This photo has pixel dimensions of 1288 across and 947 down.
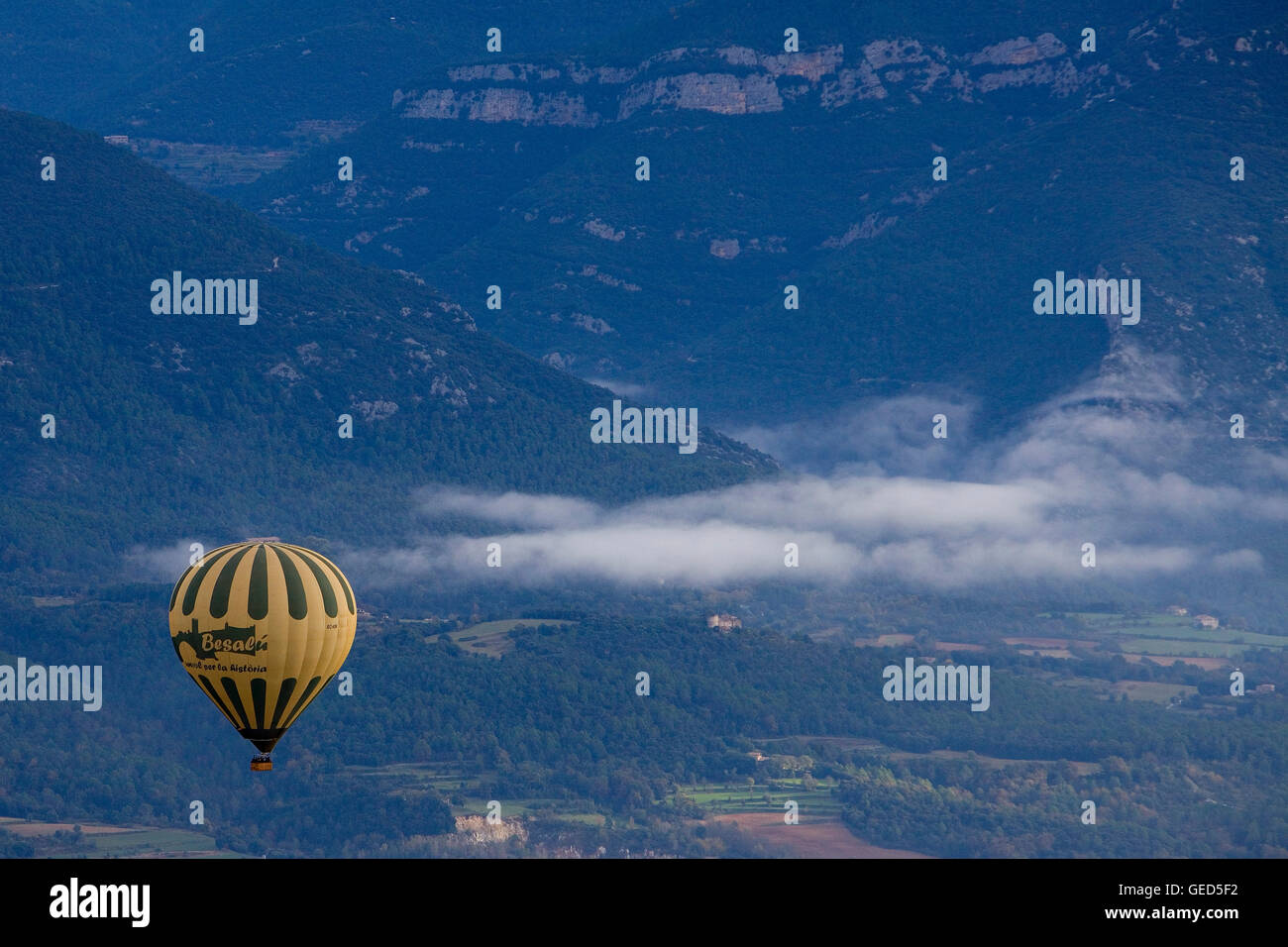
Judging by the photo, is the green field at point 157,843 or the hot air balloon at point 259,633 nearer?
the hot air balloon at point 259,633

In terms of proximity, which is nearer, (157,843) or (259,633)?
(259,633)

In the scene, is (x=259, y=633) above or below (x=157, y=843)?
above

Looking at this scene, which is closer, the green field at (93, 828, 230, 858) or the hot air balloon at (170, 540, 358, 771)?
the hot air balloon at (170, 540, 358, 771)

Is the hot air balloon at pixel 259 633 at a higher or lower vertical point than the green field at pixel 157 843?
higher

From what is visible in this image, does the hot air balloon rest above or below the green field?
above
